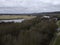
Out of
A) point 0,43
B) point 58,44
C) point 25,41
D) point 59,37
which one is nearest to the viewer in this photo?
point 25,41

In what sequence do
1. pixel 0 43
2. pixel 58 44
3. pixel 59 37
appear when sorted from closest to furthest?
pixel 0 43
pixel 58 44
pixel 59 37

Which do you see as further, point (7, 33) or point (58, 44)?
point (58, 44)

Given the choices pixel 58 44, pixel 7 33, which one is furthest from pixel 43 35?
pixel 58 44

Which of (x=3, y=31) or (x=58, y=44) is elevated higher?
(x=3, y=31)

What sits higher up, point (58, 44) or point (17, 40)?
point (17, 40)

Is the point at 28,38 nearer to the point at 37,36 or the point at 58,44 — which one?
the point at 37,36

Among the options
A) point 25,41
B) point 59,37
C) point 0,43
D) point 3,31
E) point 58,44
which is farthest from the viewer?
→ point 59,37

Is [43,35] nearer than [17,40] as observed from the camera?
No

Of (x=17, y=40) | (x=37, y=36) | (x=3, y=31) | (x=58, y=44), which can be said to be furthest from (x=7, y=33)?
(x=58, y=44)

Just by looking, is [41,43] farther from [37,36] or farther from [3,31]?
[3,31]

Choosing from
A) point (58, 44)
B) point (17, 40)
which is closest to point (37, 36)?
point (17, 40)

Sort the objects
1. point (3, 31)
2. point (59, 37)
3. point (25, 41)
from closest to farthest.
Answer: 1. point (25, 41)
2. point (3, 31)
3. point (59, 37)
